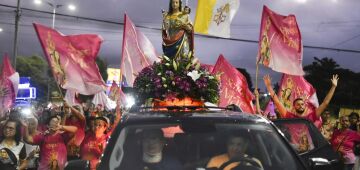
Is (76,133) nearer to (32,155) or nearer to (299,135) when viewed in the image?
(32,155)

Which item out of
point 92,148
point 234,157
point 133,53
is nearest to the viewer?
point 234,157

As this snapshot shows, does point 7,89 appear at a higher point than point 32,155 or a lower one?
higher

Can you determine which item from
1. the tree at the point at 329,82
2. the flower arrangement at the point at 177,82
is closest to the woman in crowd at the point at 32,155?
the flower arrangement at the point at 177,82

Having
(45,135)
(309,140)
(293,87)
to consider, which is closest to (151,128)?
(309,140)

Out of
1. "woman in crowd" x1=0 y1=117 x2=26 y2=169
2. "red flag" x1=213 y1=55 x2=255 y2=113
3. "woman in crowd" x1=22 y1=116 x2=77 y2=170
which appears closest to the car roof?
"woman in crowd" x1=0 y1=117 x2=26 y2=169

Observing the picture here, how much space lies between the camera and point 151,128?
407cm

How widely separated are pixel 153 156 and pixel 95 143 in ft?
11.3

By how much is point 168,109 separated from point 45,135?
375 centimetres

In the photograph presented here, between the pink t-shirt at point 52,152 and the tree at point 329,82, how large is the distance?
40.6m

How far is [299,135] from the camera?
631 cm

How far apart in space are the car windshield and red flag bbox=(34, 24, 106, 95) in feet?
20.0

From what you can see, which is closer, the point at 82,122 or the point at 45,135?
the point at 45,135

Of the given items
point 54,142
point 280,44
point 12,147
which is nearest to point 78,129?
point 54,142

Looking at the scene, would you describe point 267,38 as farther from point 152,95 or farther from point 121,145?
point 121,145
